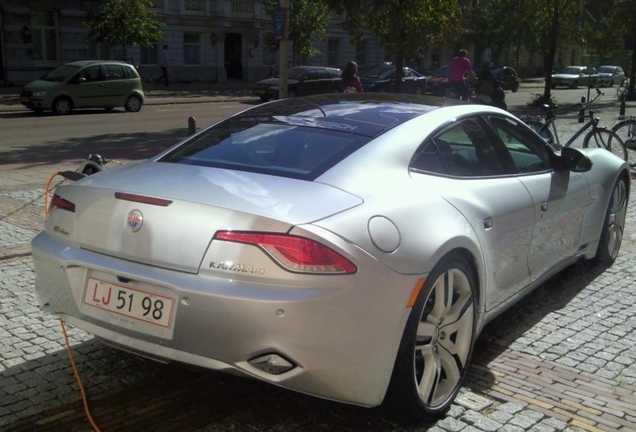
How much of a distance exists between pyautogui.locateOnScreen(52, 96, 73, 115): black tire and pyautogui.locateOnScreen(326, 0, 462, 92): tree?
8455 mm

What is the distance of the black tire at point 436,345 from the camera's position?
129 inches

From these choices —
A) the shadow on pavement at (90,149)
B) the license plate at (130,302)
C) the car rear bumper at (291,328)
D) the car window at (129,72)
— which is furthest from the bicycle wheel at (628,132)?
the car window at (129,72)

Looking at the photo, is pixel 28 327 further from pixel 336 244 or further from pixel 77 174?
pixel 336 244

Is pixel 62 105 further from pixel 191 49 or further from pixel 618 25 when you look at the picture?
pixel 618 25

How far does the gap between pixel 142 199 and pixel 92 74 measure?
21033mm

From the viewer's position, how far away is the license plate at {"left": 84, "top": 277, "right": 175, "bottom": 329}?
120 inches

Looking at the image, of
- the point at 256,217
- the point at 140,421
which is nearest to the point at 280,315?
the point at 256,217

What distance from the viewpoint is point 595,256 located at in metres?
6.25

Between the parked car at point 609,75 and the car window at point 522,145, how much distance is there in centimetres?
5334

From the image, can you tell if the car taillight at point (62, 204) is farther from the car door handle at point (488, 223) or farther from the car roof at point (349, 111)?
the car door handle at point (488, 223)

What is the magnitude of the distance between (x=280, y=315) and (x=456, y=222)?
1151 mm

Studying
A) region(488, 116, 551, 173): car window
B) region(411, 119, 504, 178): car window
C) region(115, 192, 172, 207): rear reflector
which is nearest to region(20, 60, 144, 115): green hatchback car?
region(488, 116, 551, 173): car window

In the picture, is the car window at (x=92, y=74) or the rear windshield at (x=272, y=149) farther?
the car window at (x=92, y=74)

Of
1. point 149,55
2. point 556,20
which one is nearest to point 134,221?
point 556,20
